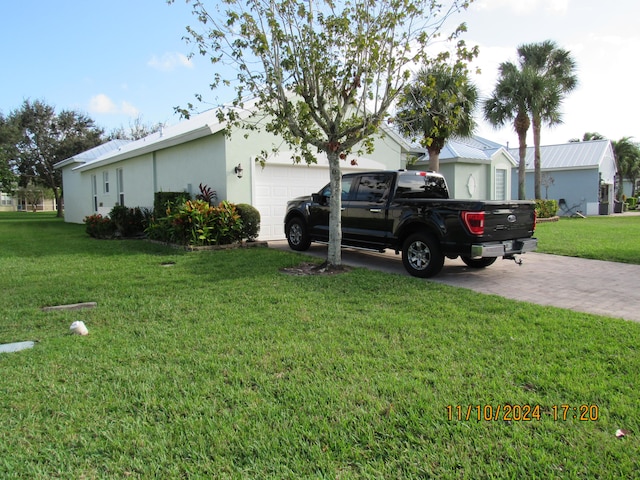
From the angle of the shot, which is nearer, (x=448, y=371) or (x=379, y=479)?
(x=379, y=479)

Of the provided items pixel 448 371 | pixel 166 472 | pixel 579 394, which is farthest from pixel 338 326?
pixel 166 472

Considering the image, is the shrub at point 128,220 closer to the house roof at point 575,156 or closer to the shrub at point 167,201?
the shrub at point 167,201

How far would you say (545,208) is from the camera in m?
22.4

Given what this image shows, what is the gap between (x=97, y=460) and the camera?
2518mm

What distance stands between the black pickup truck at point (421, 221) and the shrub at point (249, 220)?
188 centimetres

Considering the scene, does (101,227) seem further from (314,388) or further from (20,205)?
(20,205)

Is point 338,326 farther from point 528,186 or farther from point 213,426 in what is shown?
point 528,186

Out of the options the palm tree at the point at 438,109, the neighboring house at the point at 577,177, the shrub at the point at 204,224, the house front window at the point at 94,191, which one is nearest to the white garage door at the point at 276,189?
the shrub at the point at 204,224

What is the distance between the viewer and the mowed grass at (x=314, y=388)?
2496mm

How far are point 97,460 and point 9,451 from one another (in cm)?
55

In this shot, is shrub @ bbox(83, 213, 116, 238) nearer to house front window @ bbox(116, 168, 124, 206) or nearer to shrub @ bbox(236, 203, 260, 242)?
house front window @ bbox(116, 168, 124, 206)

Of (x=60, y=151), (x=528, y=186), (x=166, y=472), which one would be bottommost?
(x=166, y=472)

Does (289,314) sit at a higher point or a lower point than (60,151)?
lower

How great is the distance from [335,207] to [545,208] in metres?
18.0
